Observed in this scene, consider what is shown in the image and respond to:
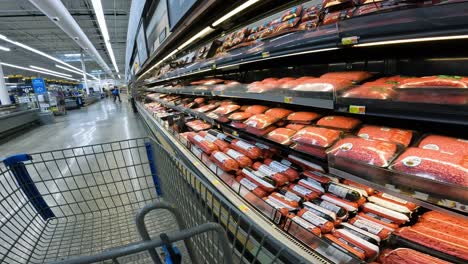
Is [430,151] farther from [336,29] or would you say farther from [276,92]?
[276,92]

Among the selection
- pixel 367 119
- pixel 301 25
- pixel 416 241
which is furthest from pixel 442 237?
pixel 301 25

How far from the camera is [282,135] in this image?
1265 mm

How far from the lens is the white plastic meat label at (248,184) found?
4.11 feet

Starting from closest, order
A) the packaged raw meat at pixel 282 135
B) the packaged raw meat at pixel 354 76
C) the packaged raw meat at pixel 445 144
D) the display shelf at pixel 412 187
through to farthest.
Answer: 1. the display shelf at pixel 412 187
2. the packaged raw meat at pixel 445 144
3. the packaged raw meat at pixel 354 76
4. the packaged raw meat at pixel 282 135

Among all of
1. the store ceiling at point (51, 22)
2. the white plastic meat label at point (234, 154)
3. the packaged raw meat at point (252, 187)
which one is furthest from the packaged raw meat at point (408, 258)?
the store ceiling at point (51, 22)

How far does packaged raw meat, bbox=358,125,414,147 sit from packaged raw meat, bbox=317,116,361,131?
70mm

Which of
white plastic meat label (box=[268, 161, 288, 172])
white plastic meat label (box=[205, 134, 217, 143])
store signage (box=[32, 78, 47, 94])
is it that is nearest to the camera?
white plastic meat label (box=[268, 161, 288, 172])

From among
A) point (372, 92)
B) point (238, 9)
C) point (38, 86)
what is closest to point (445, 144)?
point (372, 92)

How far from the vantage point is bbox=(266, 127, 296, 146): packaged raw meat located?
1.21 m

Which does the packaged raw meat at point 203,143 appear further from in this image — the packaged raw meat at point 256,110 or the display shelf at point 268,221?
the packaged raw meat at point 256,110

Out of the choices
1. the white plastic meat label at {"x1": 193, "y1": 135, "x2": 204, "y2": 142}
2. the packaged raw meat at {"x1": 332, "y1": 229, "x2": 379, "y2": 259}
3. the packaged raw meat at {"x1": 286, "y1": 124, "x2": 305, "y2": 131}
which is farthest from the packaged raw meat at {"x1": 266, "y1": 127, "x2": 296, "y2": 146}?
the white plastic meat label at {"x1": 193, "y1": 135, "x2": 204, "y2": 142}

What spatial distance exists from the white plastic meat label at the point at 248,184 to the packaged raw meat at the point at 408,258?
67cm

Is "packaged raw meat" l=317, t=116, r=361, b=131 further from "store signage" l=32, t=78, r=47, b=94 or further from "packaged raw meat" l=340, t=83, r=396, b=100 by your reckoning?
"store signage" l=32, t=78, r=47, b=94

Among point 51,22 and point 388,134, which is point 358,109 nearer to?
Answer: point 388,134
